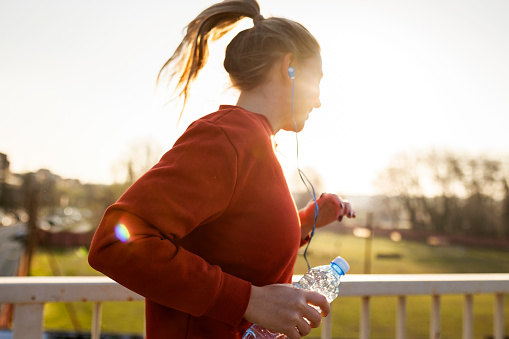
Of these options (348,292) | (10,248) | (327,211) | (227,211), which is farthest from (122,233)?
(10,248)

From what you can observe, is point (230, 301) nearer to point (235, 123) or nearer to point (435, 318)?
point (235, 123)

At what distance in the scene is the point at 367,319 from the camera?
4.63 feet

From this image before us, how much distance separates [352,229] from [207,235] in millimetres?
64397

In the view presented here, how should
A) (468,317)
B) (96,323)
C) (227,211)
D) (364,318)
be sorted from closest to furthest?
(227,211) < (96,323) < (364,318) < (468,317)

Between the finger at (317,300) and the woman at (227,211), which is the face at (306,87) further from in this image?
the finger at (317,300)

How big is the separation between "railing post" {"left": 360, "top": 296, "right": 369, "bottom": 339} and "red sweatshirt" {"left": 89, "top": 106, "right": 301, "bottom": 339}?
693 mm

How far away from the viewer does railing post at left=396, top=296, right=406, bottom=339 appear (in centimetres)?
142

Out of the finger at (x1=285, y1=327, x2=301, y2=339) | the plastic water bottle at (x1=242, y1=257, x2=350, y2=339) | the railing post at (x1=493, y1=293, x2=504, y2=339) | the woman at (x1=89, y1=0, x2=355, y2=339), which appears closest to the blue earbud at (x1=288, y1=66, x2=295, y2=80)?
the woman at (x1=89, y1=0, x2=355, y2=339)

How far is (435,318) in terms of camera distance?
4.89ft

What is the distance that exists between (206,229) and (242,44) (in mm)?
400

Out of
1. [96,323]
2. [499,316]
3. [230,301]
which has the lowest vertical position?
[499,316]

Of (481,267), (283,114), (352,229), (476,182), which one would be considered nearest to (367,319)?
(283,114)

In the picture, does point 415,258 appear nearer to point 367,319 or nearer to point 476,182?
point 476,182

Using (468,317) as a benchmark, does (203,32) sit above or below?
above
